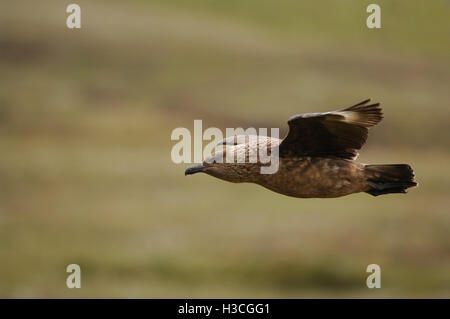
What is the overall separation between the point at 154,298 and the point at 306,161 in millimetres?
14840

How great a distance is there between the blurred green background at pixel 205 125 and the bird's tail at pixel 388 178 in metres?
14.7

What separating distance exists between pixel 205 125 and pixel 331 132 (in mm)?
21661

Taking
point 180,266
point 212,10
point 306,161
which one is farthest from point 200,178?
point 306,161

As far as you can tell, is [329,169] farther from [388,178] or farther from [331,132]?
[388,178]

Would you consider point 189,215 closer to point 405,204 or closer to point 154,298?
point 154,298

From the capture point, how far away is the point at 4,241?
23609 mm

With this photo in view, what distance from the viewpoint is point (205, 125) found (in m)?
28.0

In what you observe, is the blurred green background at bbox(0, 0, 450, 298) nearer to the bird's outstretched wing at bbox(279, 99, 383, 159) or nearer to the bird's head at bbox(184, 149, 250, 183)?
Answer: the bird's head at bbox(184, 149, 250, 183)

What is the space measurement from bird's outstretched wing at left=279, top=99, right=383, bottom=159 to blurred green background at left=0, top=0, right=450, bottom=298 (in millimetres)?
14676

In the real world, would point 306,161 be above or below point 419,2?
below

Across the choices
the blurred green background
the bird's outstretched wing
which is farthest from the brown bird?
the blurred green background

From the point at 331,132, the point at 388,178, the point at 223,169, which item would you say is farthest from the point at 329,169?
the point at 223,169

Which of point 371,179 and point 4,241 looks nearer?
point 371,179

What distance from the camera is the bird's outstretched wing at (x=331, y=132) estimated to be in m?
6.16
